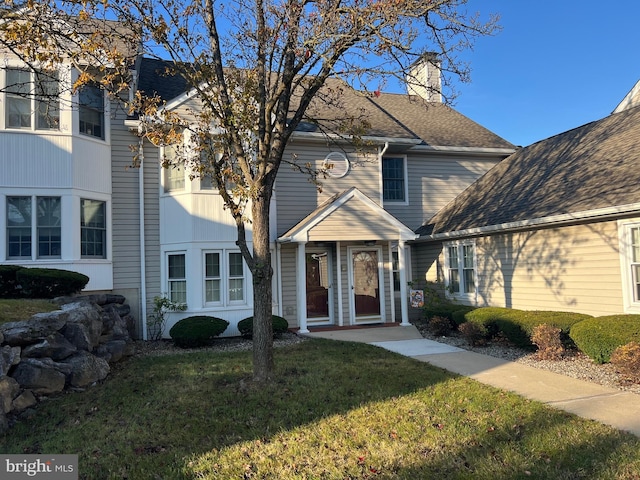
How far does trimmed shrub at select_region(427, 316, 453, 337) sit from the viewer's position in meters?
11.9

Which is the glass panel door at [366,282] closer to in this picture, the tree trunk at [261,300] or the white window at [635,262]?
the white window at [635,262]

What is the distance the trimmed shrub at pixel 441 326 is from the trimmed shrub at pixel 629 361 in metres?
4.97

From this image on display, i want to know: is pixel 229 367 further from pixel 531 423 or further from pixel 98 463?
pixel 531 423

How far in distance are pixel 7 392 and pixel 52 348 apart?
1191 mm

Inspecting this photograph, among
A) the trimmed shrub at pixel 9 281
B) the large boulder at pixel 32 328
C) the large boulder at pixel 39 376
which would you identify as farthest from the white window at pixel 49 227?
the large boulder at pixel 39 376

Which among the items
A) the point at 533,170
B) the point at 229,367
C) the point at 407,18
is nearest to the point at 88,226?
the point at 229,367

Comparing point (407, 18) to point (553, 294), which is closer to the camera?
A: point (407, 18)

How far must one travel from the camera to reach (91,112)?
38.3 ft

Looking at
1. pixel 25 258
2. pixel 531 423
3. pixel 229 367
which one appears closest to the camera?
pixel 531 423

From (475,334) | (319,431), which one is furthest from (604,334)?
(319,431)

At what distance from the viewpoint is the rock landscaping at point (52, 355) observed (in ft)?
19.7

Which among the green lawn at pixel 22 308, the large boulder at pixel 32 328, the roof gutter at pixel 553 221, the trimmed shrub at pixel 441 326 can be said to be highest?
the roof gutter at pixel 553 221

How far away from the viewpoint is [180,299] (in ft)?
40.0

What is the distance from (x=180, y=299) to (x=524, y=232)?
28.4 ft
